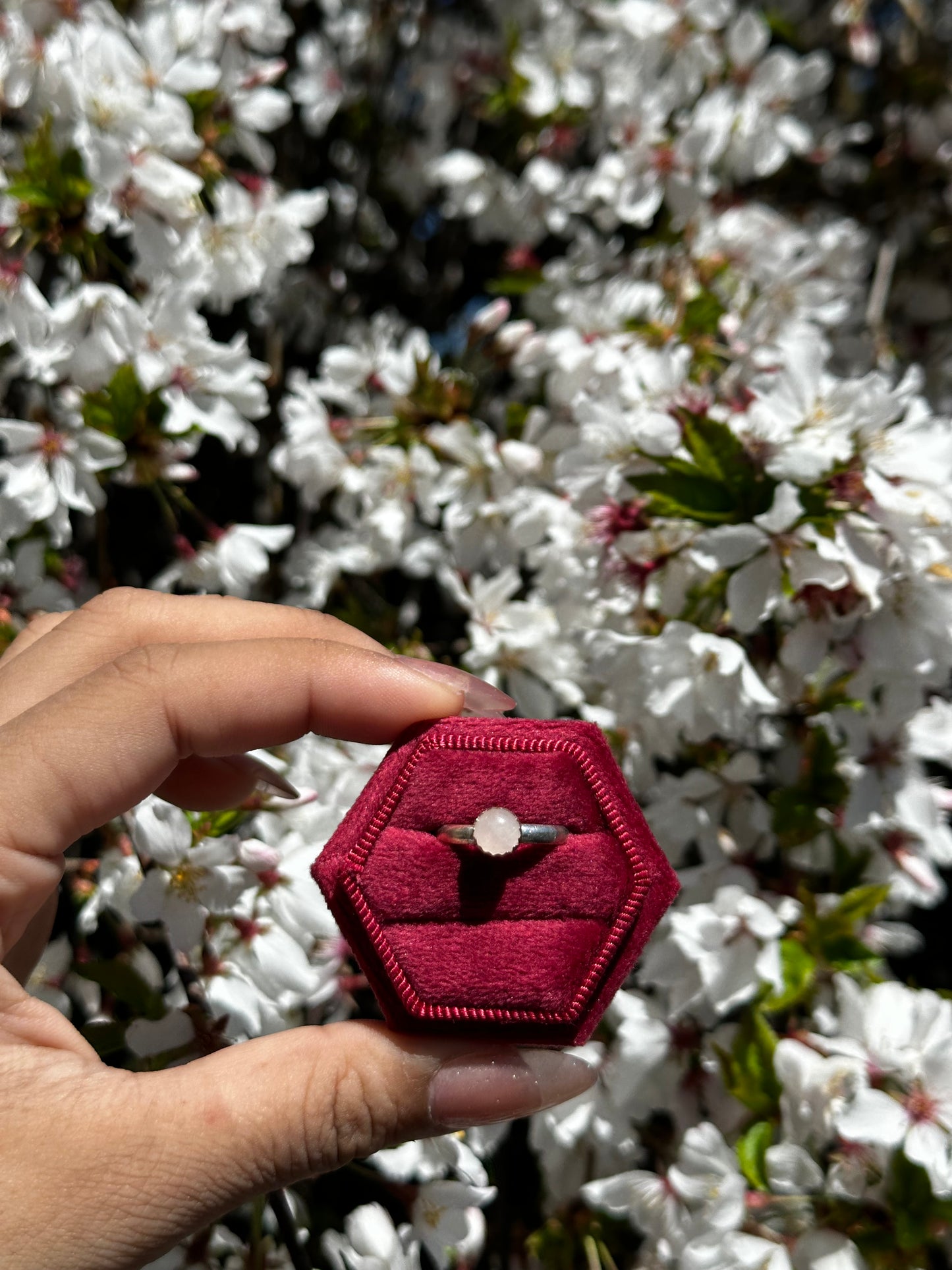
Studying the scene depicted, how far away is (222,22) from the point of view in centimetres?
170

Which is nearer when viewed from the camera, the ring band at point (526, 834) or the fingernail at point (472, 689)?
the ring band at point (526, 834)

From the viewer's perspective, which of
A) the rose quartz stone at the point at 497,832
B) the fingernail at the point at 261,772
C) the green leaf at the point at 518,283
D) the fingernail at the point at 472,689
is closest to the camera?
the rose quartz stone at the point at 497,832

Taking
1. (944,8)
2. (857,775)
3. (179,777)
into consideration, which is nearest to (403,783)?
(179,777)

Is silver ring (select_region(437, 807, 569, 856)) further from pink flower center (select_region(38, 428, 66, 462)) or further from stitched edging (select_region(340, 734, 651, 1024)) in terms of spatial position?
pink flower center (select_region(38, 428, 66, 462))

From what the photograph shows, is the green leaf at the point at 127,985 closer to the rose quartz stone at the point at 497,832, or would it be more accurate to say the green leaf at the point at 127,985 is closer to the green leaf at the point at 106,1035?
the green leaf at the point at 106,1035

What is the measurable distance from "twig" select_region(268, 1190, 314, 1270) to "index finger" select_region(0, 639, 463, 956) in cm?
41

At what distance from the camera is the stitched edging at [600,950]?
0.80 meters

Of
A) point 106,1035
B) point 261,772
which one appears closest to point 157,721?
point 261,772

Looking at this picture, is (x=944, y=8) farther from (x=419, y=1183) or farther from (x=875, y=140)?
(x=419, y=1183)

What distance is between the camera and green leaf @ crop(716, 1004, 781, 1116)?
128cm

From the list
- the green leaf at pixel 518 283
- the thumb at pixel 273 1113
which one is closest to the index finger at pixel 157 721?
the thumb at pixel 273 1113

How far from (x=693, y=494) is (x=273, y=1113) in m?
0.81

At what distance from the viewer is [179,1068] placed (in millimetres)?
826

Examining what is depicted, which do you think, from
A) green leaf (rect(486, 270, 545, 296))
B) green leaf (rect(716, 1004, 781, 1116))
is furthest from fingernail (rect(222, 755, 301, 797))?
green leaf (rect(486, 270, 545, 296))
